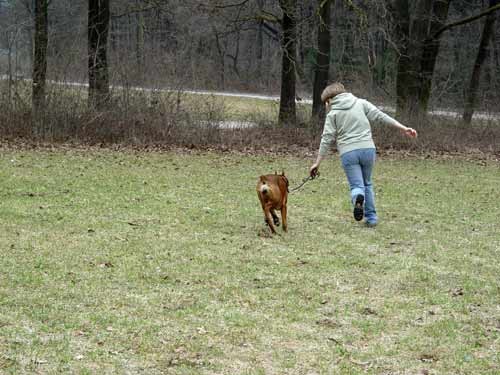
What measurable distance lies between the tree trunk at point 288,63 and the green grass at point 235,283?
9.14m

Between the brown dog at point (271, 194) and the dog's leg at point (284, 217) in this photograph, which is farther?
the dog's leg at point (284, 217)

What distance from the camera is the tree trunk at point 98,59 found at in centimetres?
1872

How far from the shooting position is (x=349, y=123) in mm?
9648

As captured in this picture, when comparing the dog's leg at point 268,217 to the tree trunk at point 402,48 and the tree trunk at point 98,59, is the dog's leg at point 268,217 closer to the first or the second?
the tree trunk at point 98,59

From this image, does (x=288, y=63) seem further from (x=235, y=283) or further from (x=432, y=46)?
(x=235, y=283)

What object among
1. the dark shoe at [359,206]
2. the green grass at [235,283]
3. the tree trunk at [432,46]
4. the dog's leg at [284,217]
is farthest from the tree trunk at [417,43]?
the dog's leg at [284,217]

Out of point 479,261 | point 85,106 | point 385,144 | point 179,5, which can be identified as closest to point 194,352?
point 479,261

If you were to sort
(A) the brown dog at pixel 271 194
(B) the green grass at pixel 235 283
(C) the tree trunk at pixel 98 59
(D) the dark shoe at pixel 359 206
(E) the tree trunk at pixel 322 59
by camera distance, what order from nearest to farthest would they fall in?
1. (B) the green grass at pixel 235 283
2. (A) the brown dog at pixel 271 194
3. (D) the dark shoe at pixel 359 206
4. (C) the tree trunk at pixel 98 59
5. (E) the tree trunk at pixel 322 59

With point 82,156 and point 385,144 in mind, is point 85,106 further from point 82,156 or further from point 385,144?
point 385,144

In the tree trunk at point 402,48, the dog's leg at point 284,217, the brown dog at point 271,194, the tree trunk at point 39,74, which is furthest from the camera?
the tree trunk at point 402,48

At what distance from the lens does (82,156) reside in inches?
659

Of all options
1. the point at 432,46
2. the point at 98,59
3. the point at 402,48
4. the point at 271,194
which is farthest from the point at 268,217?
Result: the point at 432,46

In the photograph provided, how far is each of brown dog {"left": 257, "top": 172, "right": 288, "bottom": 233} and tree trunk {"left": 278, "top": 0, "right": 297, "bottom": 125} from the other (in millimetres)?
12398

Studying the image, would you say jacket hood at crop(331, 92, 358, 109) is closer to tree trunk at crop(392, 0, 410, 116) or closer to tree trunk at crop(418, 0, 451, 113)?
tree trunk at crop(392, 0, 410, 116)
